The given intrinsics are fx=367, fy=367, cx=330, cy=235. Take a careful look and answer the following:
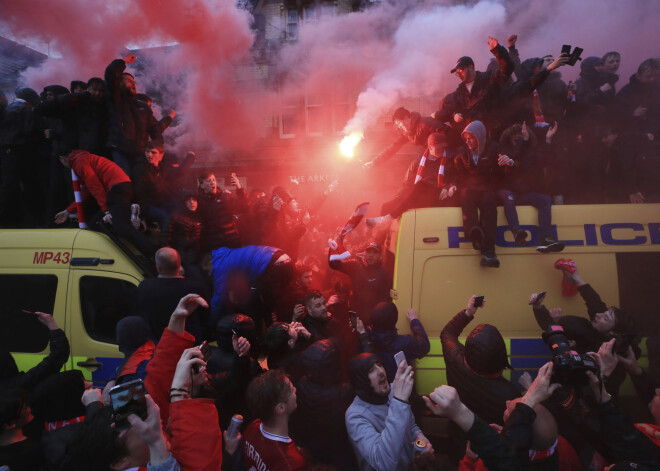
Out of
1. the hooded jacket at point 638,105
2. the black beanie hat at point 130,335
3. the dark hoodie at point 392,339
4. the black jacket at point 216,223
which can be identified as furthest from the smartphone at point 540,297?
the hooded jacket at point 638,105

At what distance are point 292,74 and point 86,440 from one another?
41.3 feet

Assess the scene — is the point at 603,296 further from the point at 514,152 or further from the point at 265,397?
the point at 265,397

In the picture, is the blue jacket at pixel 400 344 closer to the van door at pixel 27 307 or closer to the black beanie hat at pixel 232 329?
the black beanie hat at pixel 232 329

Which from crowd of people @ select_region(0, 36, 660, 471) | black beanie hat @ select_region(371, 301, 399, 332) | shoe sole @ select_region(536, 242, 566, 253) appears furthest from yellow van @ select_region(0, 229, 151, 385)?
shoe sole @ select_region(536, 242, 566, 253)

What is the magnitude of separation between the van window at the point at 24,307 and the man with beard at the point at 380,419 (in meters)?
2.97

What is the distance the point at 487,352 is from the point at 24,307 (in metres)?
4.05

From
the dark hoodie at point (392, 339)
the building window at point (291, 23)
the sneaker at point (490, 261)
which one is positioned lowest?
the dark hoodie at point (392, 339)

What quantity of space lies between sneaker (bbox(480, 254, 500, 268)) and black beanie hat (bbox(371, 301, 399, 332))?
839 millimetres

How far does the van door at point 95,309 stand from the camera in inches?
131

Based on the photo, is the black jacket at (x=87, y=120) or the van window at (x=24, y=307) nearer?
the van window at (x=24, y=307)

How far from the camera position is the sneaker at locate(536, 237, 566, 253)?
2.95m

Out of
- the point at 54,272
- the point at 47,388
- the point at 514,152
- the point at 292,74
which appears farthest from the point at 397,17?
the point at 47,388

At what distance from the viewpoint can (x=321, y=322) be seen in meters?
3.30

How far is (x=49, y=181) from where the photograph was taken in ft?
17.0
